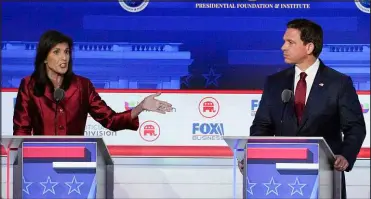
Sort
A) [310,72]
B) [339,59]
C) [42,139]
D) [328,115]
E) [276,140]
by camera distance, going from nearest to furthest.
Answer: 1. [276,140]
2. [42,139]
3. [328,115]
4. [310,72]
5. [339,59]

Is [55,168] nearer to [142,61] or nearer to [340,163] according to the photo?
[340,163]

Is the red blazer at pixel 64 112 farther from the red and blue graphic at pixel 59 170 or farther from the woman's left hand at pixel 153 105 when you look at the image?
the red and blue graphic at pixel 59 170

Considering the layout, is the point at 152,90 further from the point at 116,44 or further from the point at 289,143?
the point at 289,143

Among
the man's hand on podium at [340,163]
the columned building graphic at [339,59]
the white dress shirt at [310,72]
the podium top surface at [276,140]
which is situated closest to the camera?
the podium top surface at [276,140]

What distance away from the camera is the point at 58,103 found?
4828 mm

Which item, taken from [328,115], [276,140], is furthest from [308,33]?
[276,140]

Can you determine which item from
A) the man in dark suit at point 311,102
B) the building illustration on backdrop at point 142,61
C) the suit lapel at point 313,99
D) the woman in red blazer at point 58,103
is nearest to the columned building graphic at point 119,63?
the building illustration on backdrop at point 142,61

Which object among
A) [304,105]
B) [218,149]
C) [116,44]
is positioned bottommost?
[218,149]

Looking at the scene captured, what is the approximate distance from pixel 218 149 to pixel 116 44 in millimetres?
1138

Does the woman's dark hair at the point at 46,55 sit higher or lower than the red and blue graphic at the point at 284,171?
higher

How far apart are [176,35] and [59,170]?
241 cm

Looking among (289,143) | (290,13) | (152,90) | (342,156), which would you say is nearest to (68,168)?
(289,143)

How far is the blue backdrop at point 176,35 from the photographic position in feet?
19.7

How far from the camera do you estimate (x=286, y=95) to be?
4.07m
